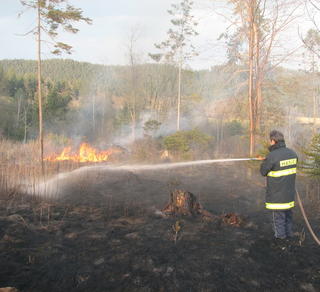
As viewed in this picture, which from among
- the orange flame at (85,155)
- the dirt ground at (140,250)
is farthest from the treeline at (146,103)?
the dirt ground at (140,250)

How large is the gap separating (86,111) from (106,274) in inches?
1823

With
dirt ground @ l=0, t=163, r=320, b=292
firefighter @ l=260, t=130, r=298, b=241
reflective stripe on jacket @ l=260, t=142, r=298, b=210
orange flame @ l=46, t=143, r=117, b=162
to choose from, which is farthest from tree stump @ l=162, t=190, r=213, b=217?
orange flame @ l=46, t=143, r=117, b=162

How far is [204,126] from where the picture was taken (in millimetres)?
38688

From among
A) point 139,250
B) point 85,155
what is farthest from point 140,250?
point 85,155

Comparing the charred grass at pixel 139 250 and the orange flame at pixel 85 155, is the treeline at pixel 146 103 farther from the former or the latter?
the charred grass at pixel 139 250

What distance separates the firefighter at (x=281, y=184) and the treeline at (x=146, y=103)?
8901 mm

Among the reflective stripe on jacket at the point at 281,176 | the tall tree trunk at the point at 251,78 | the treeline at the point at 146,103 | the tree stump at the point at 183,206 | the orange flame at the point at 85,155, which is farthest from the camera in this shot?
the orange flame at the point at 85,155

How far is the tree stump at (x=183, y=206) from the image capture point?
686 cm

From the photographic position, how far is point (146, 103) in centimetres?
3841

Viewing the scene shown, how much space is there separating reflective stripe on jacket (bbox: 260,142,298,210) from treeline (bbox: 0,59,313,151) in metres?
8.89

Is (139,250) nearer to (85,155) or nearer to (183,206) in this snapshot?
(183,206)

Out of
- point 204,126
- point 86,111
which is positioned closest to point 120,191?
point 204,126

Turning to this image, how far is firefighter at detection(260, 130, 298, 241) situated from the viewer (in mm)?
4812

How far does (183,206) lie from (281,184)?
274cm
